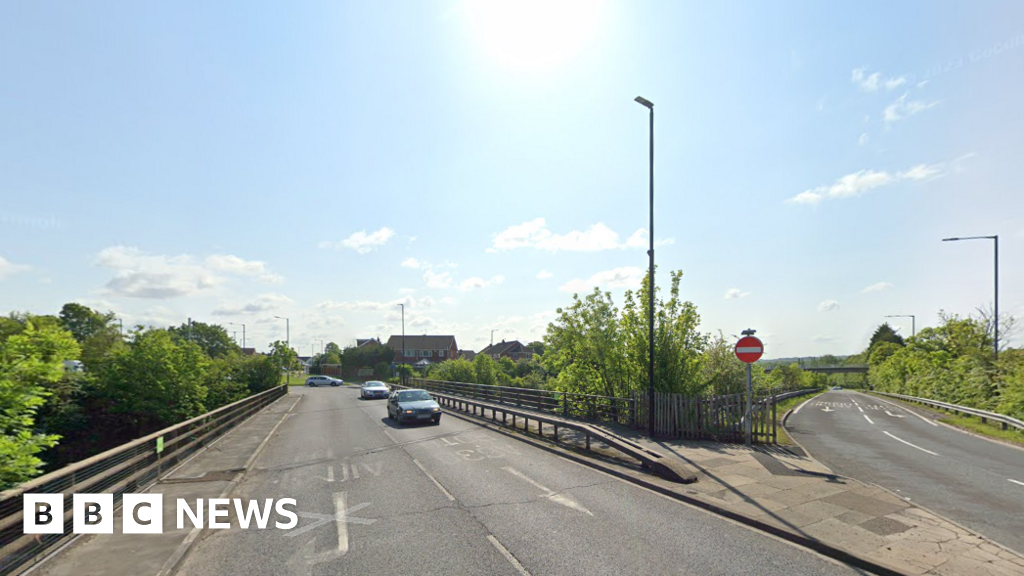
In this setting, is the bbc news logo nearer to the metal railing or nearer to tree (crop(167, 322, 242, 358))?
the metal railing

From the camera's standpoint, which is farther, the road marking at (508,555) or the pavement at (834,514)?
the pavement at (834,514)

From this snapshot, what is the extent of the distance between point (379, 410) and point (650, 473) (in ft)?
63.7

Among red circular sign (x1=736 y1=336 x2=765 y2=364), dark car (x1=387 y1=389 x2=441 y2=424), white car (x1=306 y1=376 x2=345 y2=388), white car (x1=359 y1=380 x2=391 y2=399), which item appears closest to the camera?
red circular sign (x1=736 y1=336 x2=765 y2=364)

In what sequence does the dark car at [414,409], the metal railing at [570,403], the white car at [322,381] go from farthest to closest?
the white car at [322,381] → the dark car at [414,409] → the metal railing at [570,403]

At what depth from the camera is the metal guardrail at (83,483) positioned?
539 cm

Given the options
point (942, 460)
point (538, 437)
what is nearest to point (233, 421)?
point (538, 437)

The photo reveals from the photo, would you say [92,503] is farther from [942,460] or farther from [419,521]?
[942,460]

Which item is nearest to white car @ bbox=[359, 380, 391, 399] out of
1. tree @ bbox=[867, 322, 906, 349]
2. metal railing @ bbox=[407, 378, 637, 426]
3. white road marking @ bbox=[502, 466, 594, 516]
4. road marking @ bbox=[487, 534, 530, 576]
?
metal railing @ bbox=[407, 378, 637, 426]

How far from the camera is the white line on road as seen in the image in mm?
6125

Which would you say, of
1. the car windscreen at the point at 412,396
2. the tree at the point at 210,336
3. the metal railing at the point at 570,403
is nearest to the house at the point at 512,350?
the tree at the point at 210,336

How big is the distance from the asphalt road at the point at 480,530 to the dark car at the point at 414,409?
6981mm

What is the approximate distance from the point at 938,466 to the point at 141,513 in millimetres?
16625

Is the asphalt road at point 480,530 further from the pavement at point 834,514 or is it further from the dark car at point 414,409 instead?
the dark car at point 414,409

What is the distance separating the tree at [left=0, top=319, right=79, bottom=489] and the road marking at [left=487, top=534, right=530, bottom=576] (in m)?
7.12
